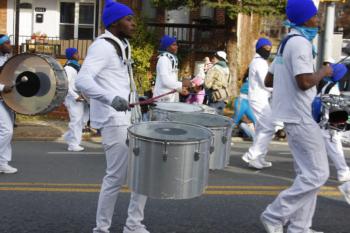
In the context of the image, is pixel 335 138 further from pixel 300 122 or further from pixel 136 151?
pixel 136 151

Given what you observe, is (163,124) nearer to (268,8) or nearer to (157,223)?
(157,223)

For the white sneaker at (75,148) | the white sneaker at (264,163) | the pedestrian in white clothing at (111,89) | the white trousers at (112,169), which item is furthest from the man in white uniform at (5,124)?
the white sneaker at (264,163)

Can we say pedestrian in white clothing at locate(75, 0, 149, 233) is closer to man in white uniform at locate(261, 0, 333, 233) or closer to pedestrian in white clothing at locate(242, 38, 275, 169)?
man in white uniform at locate(261, 0, 333, 233)

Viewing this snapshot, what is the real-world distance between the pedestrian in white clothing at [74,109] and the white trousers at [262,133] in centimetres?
315

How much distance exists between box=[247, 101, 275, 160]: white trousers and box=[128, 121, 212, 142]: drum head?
400cm

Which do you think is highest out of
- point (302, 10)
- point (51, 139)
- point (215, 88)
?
point (302, 10)

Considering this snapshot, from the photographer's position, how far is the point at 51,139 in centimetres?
1148

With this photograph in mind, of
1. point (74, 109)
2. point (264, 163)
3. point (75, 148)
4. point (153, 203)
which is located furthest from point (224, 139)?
point (74, 109)

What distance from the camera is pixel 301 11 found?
489 cm

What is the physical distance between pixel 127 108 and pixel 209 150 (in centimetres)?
69

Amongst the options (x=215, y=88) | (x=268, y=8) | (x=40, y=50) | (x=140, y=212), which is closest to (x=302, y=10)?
(x=140, y=212)

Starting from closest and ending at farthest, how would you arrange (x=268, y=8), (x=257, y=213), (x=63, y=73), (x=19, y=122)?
(x=257, y=213) < (x=63, y=73) < (x=19, y=122) < (x=268, y=8)

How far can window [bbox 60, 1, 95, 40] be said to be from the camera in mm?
22641

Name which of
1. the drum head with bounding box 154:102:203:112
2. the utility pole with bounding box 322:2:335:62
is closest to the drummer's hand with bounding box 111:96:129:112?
the drum head with bounding box 154:102:203:112
